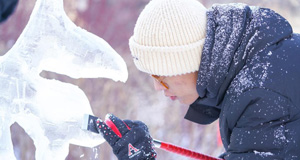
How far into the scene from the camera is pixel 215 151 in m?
2.08

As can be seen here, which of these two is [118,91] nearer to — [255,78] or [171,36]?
[171,36]

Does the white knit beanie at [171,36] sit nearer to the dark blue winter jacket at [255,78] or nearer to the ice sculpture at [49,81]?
the dark blue winter jacket at [255,78]

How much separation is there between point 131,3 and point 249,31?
894mm

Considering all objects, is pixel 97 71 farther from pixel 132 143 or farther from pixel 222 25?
pixel 222 25

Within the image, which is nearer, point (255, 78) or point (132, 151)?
point (255, 78)

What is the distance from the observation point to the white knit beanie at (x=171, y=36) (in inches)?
40.8

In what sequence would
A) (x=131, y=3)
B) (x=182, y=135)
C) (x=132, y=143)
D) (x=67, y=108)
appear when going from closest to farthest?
(x=132, y=143)
(x=67, y=108)
(x=131, y=3)
(x=182, y=135)

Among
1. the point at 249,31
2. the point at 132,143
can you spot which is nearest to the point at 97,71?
the point at 132,143

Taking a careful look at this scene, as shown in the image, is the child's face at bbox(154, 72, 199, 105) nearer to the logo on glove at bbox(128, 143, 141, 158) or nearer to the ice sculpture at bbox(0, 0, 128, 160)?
the logo on glove at bbox(128, 143, 141, 158)

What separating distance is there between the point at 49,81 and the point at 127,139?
0.41 meters

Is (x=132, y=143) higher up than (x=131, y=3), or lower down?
lower down

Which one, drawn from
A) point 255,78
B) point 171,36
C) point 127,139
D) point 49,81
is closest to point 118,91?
point 49,81

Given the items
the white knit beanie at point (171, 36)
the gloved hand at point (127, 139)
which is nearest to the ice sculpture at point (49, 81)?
the gloved hand at point (127, 139)

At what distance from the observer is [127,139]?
1206 millimetres
